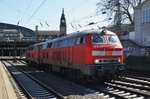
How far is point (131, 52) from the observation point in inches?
1795

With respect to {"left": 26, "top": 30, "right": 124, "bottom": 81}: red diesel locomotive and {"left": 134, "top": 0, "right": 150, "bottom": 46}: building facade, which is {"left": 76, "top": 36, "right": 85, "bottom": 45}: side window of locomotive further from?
{"left": 134, "top": 0, "right": 150, "bottom": 46}: building facade

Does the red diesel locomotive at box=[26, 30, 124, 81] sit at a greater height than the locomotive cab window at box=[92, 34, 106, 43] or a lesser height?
lesser

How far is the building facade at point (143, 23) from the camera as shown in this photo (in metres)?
50.3

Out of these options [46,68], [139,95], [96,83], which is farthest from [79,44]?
[46,68]

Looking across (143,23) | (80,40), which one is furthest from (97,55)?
(143,23)

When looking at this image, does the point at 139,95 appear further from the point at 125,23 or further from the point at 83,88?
the point at 125,23

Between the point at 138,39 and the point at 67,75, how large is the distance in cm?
3169

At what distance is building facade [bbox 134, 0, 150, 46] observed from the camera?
50309mm

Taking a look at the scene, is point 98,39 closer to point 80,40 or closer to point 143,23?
point 80,40

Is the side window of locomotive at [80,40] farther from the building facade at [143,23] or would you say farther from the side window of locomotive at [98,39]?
the building facade at [143,23]

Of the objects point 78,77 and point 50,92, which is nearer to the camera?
point 50,92

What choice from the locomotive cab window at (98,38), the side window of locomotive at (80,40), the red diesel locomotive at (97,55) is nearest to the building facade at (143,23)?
the side window of locomotive at (80,40)

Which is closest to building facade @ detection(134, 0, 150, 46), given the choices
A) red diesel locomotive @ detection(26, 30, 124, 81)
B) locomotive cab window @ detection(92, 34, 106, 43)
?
red diesel locomotive @ detection(26, 30, 124, 81)

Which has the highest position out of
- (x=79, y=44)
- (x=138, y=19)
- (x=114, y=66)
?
(x=138, y=19)
